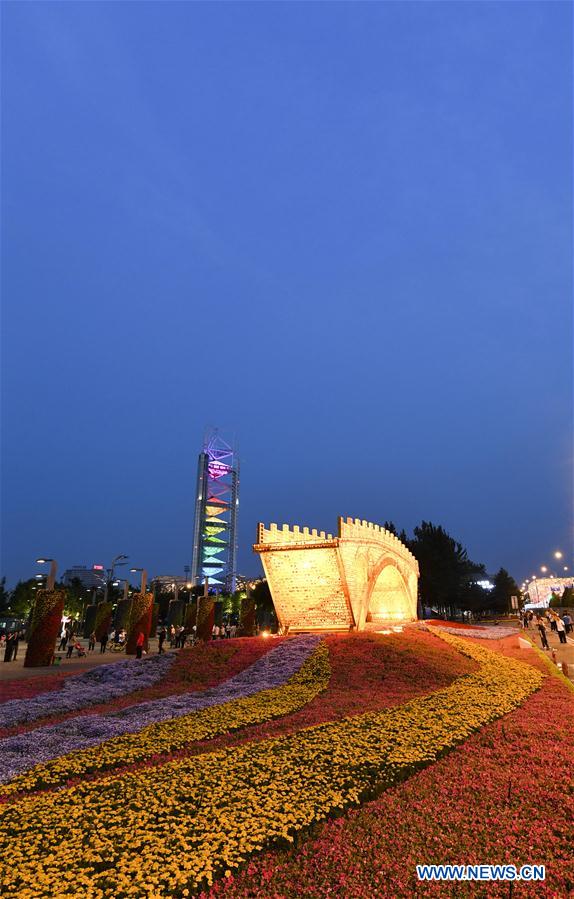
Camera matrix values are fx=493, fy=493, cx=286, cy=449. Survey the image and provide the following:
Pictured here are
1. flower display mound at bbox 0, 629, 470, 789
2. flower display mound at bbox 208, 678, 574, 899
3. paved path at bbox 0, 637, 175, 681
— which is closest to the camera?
flower display mound at bbox 208, 678, 574, 899

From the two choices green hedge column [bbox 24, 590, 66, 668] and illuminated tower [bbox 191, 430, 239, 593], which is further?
illuminated tower [bbox 191, 430, 239, 593]

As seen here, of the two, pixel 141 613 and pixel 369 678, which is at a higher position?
pixel 141 613

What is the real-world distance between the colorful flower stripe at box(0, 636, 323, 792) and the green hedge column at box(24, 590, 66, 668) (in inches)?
497

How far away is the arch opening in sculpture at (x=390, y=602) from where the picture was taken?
4494cm

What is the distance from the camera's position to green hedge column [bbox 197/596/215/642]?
3891 cm

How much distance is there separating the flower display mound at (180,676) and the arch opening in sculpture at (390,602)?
21380 millimetres

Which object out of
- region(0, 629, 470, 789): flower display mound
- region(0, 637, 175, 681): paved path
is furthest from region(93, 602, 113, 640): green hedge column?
region(0, 629, 470, 789): flower display mound

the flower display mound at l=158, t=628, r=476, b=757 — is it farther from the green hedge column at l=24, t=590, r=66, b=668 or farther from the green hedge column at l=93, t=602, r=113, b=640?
the green hedge column at l=93, t=602, r=113, b=640

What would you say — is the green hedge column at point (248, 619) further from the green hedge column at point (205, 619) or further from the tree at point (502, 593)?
the tree at point (502, 593)

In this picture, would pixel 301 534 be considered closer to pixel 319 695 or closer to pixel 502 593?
pixel 319 695

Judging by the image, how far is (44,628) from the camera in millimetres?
26953

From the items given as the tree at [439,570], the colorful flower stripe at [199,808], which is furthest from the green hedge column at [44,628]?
the tree at [439,570]

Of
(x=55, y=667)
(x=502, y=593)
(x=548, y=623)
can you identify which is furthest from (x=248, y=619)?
(x=502, y=593)

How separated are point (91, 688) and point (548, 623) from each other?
45.8 metres
